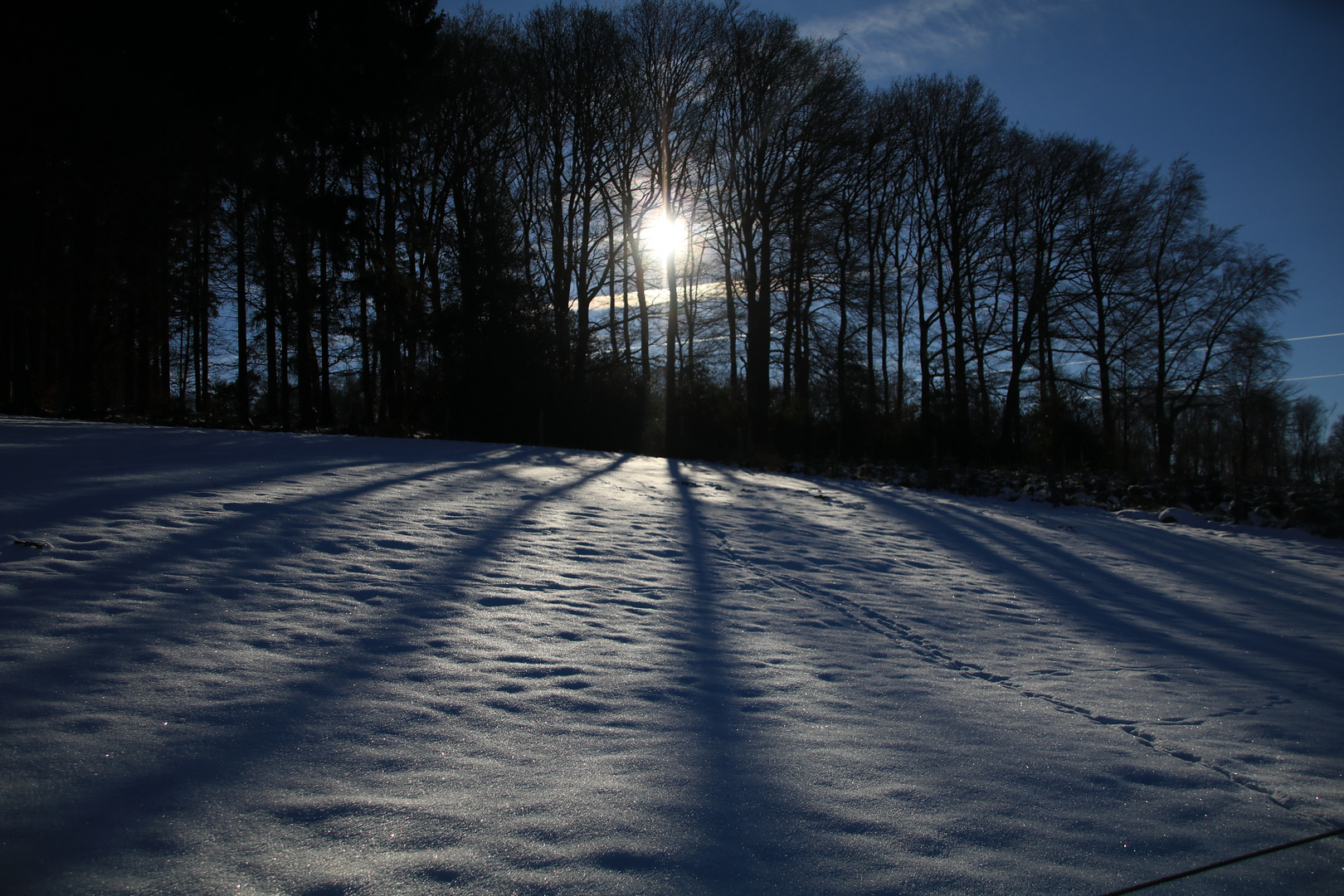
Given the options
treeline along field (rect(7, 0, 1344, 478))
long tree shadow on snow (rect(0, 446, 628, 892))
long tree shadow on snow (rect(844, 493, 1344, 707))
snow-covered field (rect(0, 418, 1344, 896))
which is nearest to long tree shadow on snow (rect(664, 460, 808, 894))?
snow-covered field (rect(0, 418, 1344, 896))

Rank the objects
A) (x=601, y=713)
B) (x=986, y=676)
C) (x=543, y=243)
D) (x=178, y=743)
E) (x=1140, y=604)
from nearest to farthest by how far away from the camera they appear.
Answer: (x=178, y=743)
(x=601, y=713)
(x=986, y=676)
(x=1140, y=604)
(x=543, y=243)

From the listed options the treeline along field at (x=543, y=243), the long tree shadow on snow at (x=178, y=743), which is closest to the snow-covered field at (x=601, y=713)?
the long tree shadow on snow at (x=178, y=743)

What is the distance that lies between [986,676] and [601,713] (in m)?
2.58

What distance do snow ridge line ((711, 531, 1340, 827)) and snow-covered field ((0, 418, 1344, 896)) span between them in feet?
0.10

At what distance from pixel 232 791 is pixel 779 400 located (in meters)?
26.4

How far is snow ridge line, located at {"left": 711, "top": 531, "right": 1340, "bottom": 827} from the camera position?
3.16m

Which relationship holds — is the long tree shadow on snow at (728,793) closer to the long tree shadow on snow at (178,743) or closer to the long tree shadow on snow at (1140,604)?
the long tree shadow on snow at (178,743)

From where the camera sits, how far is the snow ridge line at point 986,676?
3.16 metres

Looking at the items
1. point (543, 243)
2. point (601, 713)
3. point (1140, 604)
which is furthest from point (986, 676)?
point (543, 243)

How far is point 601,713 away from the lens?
11.4 feet

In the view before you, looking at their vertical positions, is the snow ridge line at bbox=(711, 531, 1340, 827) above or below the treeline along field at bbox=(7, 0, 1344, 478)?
below

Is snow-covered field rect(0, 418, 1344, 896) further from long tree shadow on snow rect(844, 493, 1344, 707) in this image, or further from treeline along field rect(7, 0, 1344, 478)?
treeline along field rect(7, 0, 1344, 478)

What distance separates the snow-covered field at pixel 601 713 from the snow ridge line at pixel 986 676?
0.10 feet

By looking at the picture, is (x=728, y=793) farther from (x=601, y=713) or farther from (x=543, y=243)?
(x=543, y=243)
